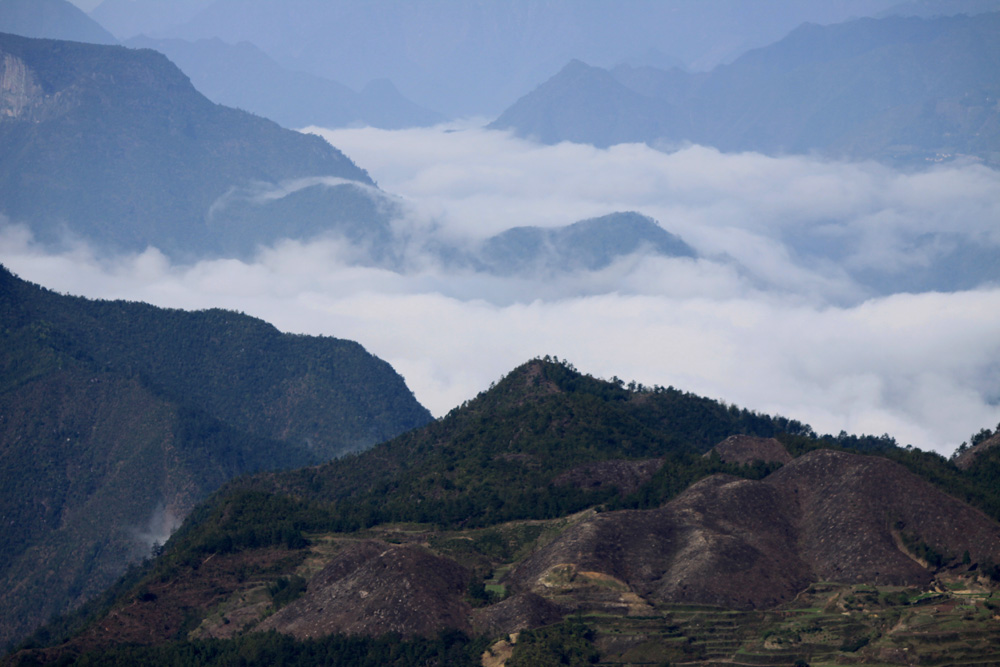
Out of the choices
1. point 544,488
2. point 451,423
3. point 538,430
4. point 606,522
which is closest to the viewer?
point 606,522

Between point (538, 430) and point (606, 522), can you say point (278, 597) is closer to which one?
point (606, 522)

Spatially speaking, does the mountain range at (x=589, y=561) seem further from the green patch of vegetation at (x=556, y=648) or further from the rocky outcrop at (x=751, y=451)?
the rocky outcrop at (x=751, y=451)

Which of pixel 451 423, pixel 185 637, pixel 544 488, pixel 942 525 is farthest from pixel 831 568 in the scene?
pixel 451 423

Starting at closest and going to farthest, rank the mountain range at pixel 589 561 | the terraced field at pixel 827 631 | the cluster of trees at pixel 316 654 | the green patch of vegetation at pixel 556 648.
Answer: the terraced field at pixel 827 631
the green patch of vegetation at pixel 556 648
the cluster of trees at pixel 316 654
the mountain range at pixel 589 561

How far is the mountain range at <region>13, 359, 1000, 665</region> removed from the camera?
4306 inches

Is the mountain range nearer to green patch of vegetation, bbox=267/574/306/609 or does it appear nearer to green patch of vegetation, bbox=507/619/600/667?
green patch of vegetation, bbox=507/619/600/667

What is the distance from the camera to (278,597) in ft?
411

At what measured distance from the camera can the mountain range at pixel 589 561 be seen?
359ft

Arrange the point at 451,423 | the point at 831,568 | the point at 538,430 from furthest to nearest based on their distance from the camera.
A: the point at 451,423, the point at 538,430, the point at 831,568

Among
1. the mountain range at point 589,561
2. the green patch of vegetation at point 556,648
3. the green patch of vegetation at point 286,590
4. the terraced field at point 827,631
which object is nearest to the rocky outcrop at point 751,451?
the mountain range at point 589,561

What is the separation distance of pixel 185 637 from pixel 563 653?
35.4 metres

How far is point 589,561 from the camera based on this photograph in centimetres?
11825

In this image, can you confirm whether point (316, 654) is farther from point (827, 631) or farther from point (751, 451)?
point (751, 451)

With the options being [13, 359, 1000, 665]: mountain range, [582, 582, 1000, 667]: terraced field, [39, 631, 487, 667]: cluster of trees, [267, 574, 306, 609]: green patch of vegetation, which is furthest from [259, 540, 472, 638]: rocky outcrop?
[582, 582, 1000, 667]: terraced field
